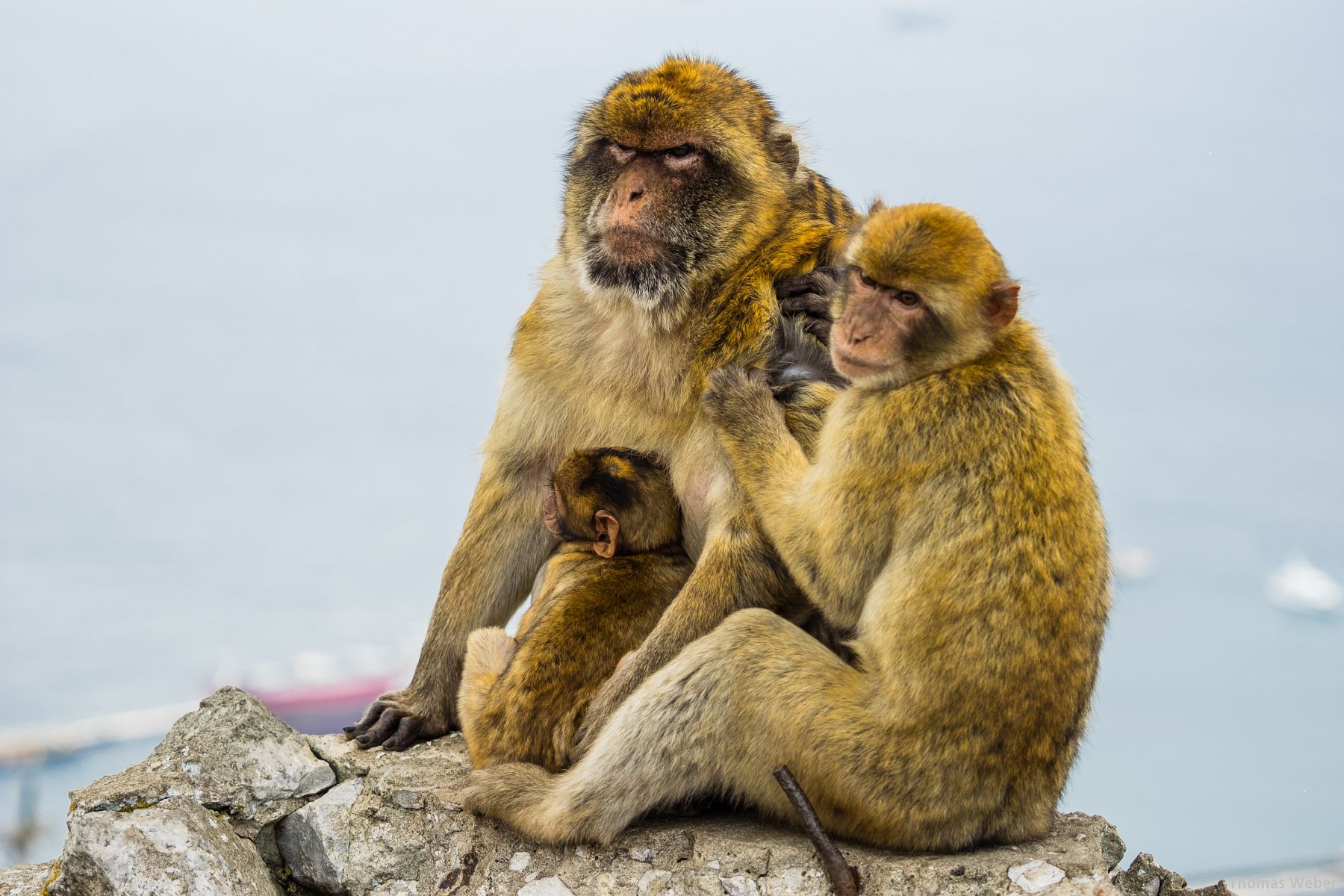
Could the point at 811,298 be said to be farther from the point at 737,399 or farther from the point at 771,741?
the point at 771,741

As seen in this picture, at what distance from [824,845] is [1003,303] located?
1255 millimetres

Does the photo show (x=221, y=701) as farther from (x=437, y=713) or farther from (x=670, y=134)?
(x=670, y=134)

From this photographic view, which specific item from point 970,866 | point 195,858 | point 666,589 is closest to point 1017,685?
point 970,866

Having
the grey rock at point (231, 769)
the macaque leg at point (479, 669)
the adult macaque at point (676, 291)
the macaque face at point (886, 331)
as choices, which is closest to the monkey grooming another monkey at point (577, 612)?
the macaque leg at point (479, 669)

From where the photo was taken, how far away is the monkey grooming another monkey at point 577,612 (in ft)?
11.8

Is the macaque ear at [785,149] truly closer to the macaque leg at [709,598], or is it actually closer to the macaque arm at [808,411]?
the macaque arm at [808,411]

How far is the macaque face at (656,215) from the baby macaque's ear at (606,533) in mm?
544

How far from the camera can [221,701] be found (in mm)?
3980

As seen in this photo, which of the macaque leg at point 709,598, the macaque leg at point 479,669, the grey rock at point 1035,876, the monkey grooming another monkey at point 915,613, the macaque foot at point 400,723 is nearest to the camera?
the monkey grooming another monkey at point 915,613

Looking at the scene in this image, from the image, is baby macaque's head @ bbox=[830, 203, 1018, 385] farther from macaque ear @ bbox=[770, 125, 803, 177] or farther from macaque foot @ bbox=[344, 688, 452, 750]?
macaque foot @ bbox=[344, 688, 452, 750]

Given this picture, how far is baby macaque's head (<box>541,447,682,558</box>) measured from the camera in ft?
12.6

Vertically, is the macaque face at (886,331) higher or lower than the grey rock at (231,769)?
higher

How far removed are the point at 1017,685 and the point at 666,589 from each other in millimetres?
958

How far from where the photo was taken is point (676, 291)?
3.86 meters
